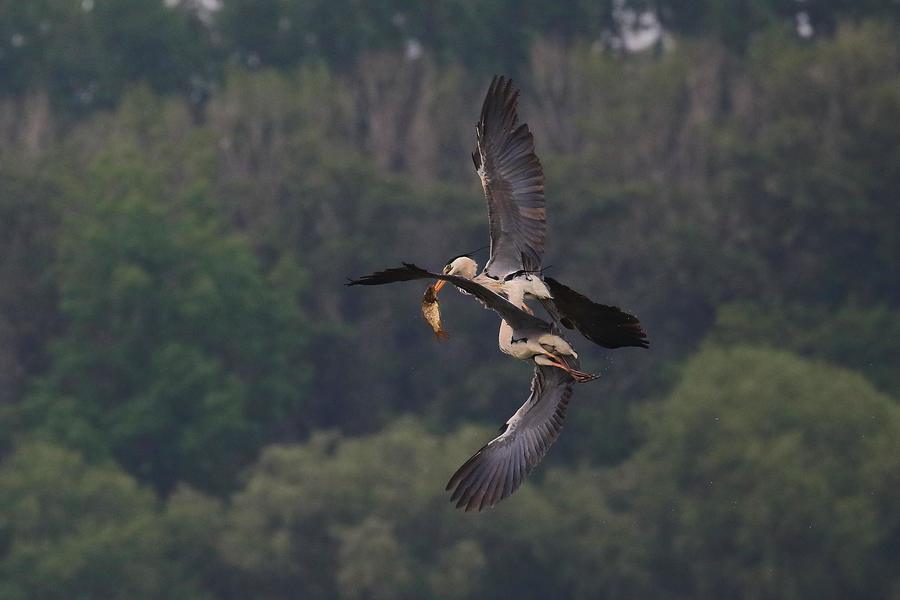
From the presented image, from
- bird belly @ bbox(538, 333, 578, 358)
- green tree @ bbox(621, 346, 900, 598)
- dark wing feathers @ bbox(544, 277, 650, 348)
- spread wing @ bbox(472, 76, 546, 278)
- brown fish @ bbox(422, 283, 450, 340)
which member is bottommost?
dark wing feathers @ bbox(544, 277, 650, 348)

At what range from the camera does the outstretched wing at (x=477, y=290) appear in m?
15.0

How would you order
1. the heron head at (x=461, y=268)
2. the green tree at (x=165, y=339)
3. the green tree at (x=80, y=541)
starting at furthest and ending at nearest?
the green tree at (x=165, y=339) < the green tree at (x=80, y=541) < the heron head at (x=461, y=268)

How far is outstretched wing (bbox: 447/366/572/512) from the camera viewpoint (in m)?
16.9

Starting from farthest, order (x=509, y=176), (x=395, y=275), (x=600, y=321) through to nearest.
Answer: (x=509, y=176), (x=600, y=321), (x=395, y=275)

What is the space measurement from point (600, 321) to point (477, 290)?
0.78m

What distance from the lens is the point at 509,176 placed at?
18.4 metres

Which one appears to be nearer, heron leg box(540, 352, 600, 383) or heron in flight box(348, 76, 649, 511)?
heron in flight box(348, 76, 649, 511)

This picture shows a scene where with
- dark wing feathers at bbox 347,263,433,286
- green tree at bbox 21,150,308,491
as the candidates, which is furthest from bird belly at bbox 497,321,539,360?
green tree at bbox 21,150,308,491

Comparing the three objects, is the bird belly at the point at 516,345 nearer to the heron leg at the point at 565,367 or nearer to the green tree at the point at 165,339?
the heron leg at the point at 565,367

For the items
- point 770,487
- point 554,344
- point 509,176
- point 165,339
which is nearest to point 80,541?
point 165,339

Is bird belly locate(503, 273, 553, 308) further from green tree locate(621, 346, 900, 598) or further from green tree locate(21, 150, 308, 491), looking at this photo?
green tree locate(21, 150, 308, 491)

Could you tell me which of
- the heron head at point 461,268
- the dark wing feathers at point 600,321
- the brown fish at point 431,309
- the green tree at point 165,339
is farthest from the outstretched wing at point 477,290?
the green tree at point 165,339

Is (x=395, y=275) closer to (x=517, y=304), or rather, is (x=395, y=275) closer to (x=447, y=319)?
(x=517, y=304)

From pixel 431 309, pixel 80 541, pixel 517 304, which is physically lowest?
pixel 517 304
